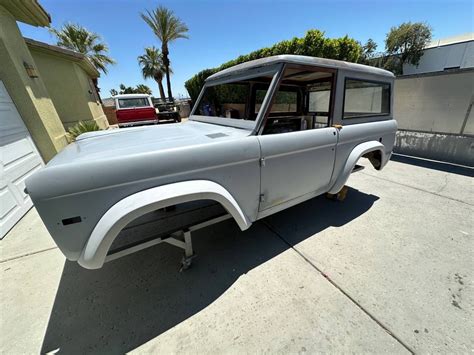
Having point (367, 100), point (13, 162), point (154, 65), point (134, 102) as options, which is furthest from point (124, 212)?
point (154, 65)

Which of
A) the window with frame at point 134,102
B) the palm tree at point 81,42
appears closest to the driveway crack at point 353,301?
the window with frame at point 134,102

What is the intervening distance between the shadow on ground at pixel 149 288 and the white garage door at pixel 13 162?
1.93 m

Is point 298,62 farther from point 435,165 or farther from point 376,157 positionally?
point 435,165

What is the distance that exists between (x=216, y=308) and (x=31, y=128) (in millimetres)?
5896

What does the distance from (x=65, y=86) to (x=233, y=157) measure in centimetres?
1224

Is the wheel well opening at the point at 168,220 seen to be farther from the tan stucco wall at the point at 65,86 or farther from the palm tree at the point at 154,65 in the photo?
the palm tree at the point at 154,65

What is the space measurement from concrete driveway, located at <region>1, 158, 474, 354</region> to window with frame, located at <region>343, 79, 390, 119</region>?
1600 mm

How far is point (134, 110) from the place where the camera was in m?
9.92

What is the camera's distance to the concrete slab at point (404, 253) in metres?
1.60

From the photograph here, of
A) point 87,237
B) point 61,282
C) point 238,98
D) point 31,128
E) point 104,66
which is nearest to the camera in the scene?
point 87,237

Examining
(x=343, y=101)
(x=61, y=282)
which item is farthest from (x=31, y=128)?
(x=343, y=101)

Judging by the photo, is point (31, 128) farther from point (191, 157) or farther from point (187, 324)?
point (187, 324)

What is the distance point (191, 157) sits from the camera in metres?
1.54

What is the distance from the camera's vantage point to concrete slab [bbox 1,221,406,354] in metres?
1.52
